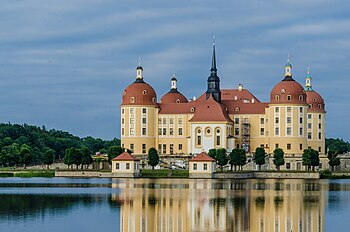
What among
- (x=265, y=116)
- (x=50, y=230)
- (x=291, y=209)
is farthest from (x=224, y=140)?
(x=50, y=230)

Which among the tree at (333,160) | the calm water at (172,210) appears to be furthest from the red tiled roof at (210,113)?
the calm water at (172,210)

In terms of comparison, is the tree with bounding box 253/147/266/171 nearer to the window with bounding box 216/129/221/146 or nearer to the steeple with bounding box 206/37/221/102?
the window with bounding box 216/129/221/146

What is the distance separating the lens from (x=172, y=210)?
3709cm

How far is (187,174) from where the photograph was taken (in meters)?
77.4

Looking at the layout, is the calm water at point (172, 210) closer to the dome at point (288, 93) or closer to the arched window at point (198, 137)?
the dome at point (288, 93)

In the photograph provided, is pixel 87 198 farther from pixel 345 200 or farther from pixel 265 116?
pixel 265 116

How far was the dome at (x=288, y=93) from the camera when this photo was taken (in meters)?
92.1

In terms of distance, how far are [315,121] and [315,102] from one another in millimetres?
2336

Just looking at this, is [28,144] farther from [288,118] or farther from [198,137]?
[288,118]

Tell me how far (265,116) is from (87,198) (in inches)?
2031

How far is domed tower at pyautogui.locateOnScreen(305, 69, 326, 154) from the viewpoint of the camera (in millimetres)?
98312

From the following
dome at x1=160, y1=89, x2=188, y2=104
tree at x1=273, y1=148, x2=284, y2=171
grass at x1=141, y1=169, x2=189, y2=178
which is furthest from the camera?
dome at x1=160, y1=89, x2=188, y2=104

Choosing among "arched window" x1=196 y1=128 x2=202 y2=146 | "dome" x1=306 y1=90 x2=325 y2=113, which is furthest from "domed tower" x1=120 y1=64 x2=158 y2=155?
"dome" x1=306 y1=90 x2=325 y2=113

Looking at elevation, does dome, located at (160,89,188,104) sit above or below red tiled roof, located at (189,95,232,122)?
above
